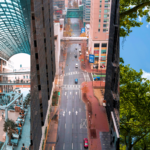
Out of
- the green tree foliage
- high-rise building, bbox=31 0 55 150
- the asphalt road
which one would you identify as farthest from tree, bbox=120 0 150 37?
the asphalt road

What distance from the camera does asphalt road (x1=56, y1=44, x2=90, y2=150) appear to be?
3213 cm

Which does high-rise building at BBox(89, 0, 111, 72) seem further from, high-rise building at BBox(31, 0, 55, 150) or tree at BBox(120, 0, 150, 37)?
tree at BBox(120, 0, 150, 37)

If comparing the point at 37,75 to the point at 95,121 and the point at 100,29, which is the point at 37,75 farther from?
the point at 100,29

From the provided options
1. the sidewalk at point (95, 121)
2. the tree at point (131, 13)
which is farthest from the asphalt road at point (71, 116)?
the tree at point (131, 13)

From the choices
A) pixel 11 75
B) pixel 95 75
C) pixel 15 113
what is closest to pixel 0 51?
pixel 11 75

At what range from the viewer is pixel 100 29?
59.9m

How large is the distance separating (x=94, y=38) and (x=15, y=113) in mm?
55297

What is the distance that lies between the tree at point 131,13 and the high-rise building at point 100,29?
55.6 metres

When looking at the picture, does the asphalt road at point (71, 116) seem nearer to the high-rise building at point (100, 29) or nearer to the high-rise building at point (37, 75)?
the high-rise building at point (37, 75)

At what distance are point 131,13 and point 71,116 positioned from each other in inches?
1421

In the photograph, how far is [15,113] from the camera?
27.8 ft

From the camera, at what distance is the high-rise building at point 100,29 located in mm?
57531

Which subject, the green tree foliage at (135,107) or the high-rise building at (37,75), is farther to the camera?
the high-rise building at (37,75)

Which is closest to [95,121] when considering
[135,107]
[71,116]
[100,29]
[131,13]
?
[71,116]
